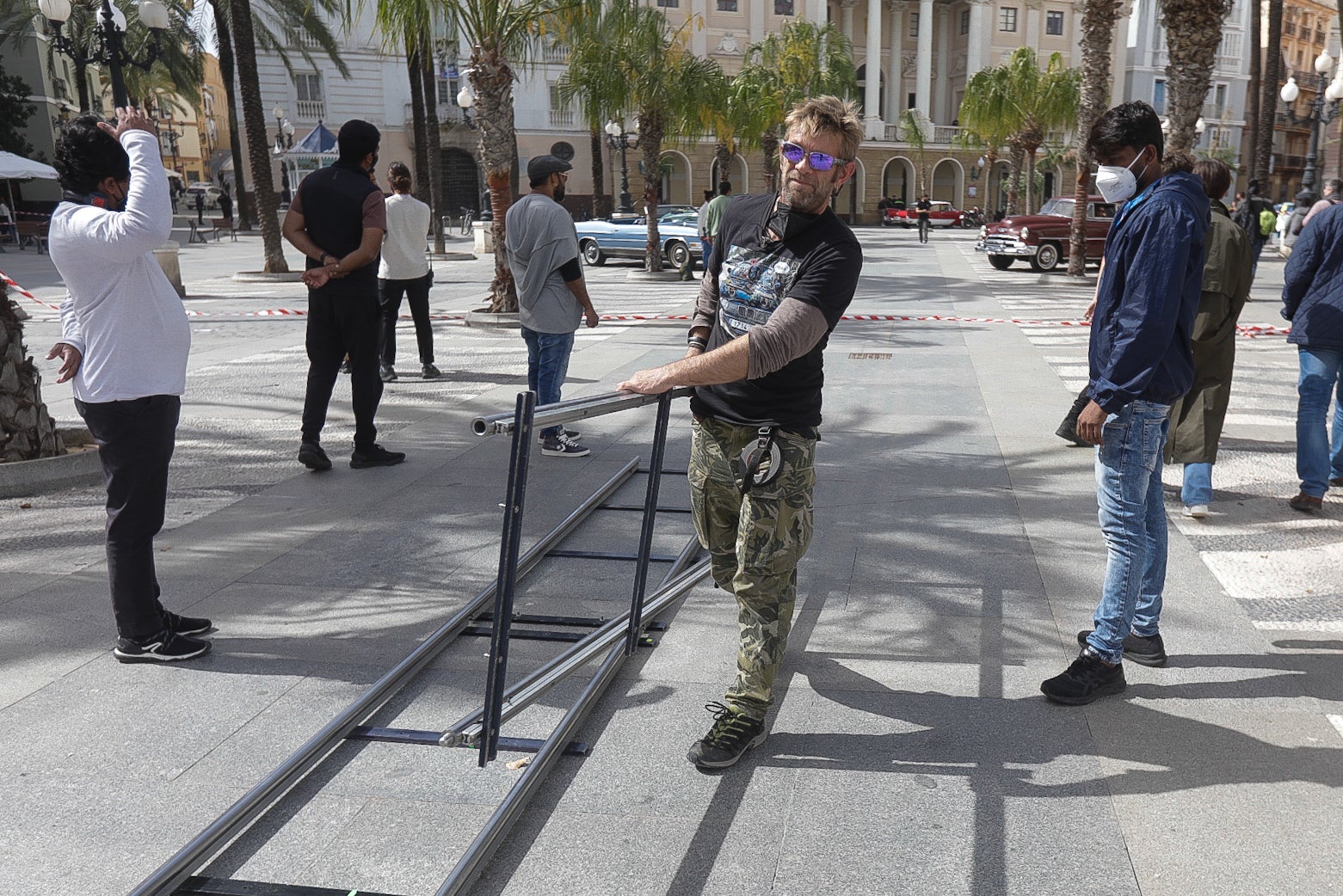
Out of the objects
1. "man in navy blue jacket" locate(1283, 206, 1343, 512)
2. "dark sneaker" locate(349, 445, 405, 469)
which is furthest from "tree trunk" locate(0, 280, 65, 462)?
"man in navy blue jacket" locate(1283, 206, 1343, 512)

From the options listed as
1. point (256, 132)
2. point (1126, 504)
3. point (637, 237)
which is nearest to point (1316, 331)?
point (1126, 504)

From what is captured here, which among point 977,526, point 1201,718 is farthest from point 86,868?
point 977,526

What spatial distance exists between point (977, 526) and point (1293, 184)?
8173 centimetres

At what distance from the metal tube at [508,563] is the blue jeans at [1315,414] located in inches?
191

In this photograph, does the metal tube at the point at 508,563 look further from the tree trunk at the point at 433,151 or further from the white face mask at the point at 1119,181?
the tree trunk at the point at 433,151

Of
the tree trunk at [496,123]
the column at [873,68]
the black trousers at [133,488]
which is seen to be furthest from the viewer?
the column at [873,68]

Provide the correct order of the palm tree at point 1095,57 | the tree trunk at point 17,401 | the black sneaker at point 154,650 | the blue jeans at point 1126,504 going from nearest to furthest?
the blue jeans at point 1126,504, the black sneaker at point 154,650, the tree trunk at point 17,401, the palm tree at point 1095,57

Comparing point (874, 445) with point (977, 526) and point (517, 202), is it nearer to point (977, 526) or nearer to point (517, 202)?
point (977, 526)

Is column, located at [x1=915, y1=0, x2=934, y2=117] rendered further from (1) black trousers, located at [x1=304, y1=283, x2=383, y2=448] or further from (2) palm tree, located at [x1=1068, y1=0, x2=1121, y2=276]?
(1) black trousers, located at [x1=304, y1=283, x2=383, y2=448]

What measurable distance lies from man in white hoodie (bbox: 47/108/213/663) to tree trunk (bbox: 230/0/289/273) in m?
16.1

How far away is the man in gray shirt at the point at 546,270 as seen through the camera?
6.59 metres

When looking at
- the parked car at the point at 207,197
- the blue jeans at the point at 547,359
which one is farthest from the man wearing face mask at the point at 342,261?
the parked car at the point at 207,197

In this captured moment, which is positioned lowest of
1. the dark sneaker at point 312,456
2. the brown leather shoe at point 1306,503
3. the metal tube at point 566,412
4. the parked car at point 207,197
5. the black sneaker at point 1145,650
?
the brown leather shoe at point 1306,503

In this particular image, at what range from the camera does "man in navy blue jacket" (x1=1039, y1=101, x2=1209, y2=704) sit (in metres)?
3.33
